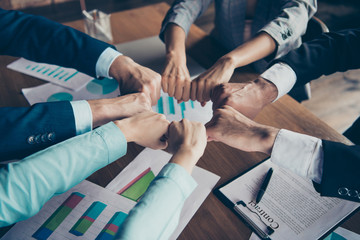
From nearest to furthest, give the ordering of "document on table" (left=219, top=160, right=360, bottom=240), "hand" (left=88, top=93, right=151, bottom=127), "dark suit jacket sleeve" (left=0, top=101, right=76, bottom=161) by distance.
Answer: "document on table" (left=219, top=160, right=360, bottom=240)
"dark suit jacket sleeve" (left=0, top=101, right=76, bottom=161)
"hand" (left=88, top=93, right=151, bottom=127)

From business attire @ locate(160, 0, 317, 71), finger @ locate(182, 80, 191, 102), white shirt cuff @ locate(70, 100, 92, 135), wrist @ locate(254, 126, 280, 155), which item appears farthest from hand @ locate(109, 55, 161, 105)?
wrist @ locate(254, 126, 280, 155)

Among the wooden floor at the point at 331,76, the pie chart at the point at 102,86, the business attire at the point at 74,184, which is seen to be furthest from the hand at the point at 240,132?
the wooden floor at the point at 331,76

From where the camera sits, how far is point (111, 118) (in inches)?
34.9

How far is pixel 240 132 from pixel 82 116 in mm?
512

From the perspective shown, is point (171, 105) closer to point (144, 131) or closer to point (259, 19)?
point (144, 131)

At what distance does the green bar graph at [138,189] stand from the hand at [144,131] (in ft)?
0.35

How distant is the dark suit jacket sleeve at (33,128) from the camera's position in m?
0.75

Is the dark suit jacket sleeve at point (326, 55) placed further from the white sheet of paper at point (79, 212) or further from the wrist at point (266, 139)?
the white sheet of paper at point (79, 212)

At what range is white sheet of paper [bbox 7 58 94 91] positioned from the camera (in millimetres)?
1073

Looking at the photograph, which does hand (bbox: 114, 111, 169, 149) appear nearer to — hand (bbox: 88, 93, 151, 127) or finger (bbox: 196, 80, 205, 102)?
hand (bbox: 88, 93, 151, 127)

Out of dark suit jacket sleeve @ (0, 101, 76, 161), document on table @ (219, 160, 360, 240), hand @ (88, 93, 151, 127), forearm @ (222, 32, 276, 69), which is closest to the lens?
document on table @ (219, 160, 360, 240)

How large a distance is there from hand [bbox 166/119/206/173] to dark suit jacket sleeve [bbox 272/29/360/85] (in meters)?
0.52

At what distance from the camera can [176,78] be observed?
1.04 m

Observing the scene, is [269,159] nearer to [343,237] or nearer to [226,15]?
[343,237]
